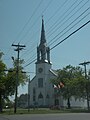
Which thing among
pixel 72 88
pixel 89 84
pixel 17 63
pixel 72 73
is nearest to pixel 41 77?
pixel 72 73

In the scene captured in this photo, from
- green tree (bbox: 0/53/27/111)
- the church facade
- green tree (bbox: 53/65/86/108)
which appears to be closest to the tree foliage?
green tree (bbox: 53/65/86/108)

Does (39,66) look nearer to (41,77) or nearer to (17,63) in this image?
(41,77)

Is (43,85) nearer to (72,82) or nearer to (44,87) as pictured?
(44,87)

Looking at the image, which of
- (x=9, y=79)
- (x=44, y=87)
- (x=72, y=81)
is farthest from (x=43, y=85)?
(x=9, y=79)

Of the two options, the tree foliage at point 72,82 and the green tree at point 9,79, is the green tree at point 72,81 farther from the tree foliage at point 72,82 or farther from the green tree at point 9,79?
the green tree at point 9,79

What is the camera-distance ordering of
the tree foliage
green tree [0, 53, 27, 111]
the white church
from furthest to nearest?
the white church, the tree foliage, green tree [0, 53, 27, 111]

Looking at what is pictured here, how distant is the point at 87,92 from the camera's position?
70062 millimetres

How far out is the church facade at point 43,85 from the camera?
363ft

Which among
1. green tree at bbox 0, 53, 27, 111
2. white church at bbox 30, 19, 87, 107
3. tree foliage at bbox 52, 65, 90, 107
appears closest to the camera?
green tree at bbox 0, 53, 27, 111

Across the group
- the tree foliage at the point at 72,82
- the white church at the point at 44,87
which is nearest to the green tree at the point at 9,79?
the tree foliage at the point at 72,82

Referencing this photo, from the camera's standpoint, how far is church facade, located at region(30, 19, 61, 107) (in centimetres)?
11067

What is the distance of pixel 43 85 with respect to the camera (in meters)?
113

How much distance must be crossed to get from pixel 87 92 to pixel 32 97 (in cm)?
5018

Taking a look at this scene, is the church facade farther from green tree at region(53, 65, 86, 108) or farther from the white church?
green tree at region(53, 65, 86, 108)
